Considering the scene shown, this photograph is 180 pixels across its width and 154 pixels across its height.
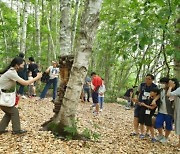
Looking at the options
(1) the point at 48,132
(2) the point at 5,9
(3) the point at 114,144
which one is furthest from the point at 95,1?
(2) the point at 5,9

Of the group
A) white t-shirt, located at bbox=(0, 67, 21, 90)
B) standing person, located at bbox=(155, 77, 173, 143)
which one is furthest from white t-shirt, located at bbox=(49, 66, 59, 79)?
white t-shirt, located at bbox=(0, 67, 21, 90)

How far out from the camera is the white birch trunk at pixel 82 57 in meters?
5.34

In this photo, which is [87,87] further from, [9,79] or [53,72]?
[9,79]

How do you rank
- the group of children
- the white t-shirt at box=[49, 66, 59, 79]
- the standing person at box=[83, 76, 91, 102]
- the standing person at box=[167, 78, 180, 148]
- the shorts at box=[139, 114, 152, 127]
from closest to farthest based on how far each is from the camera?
the standing person at box=[167, 78, 180, 148] < the group of children < the shorts at box=[139, 114, 152, 127] < the white t-shirt at box=[49, 66, 59, 79] < the standing person at box=[83, 76, 91, 102]

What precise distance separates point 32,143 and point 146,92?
11.0ft

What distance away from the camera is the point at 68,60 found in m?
6.27

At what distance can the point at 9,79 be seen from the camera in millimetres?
5500

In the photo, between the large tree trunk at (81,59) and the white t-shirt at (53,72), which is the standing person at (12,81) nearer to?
the large tree trunk at (81,59)

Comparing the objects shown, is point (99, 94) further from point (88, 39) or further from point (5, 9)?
point (5, 9)

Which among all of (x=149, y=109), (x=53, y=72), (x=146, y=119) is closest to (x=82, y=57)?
(x=149, y=109)

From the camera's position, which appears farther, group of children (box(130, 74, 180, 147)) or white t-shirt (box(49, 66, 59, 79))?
white t-shirt (box(49, 66, 59, 79))

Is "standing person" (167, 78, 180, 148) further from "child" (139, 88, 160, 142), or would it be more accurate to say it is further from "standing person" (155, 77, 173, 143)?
"child" (139, 88, 160, 142)

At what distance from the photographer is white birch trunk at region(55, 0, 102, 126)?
17.5ft

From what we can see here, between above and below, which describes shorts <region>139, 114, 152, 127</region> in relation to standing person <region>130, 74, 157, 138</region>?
below
